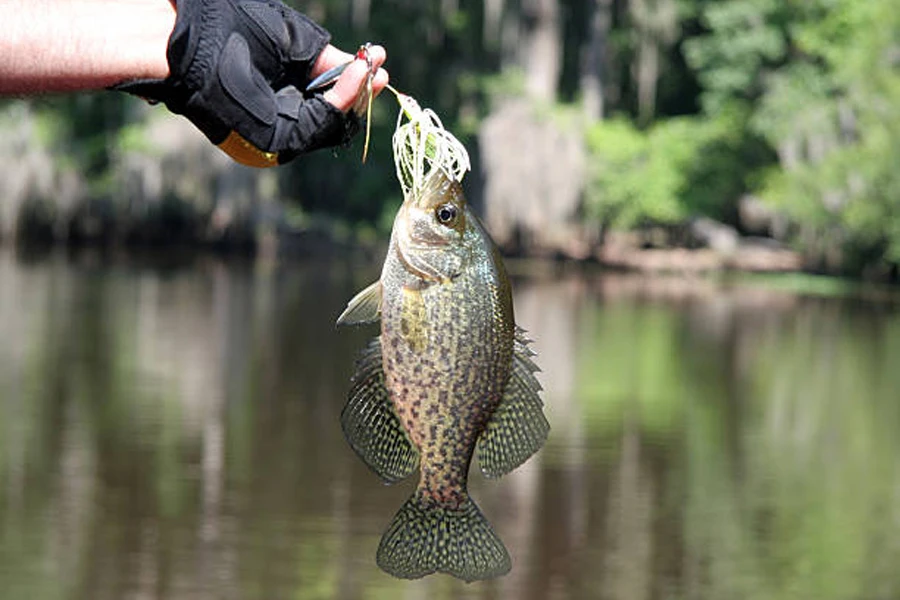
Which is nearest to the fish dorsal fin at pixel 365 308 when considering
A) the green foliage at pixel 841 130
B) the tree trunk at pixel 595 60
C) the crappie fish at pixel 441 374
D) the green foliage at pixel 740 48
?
the crappie fish at pixel 441 374

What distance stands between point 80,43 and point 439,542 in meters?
0.89

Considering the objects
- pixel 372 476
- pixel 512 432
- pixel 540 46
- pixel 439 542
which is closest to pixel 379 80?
pixel 512 432

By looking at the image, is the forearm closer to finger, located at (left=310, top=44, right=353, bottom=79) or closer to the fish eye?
finger, located at (left=310, top=44, right=353, bottom=79)

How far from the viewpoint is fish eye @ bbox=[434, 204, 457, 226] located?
268 centimetres

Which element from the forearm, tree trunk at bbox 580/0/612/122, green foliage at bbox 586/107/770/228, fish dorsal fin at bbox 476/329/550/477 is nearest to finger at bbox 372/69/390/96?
the forearm

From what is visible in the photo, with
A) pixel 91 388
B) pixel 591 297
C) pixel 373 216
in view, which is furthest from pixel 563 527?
pixel 373 216

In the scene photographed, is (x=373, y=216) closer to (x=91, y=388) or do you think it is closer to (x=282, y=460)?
(x=91, y=388)

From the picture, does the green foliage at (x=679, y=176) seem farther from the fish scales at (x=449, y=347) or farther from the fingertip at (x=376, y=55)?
the fish scales at (x=449, y=347)

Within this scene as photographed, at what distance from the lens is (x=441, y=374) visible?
261cm

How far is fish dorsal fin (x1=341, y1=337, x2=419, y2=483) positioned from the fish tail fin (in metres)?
0.13

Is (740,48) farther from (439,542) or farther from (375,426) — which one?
(375,426)

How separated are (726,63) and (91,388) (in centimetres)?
3257

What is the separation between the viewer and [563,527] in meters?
19.5

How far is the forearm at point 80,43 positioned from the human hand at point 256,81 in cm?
3
